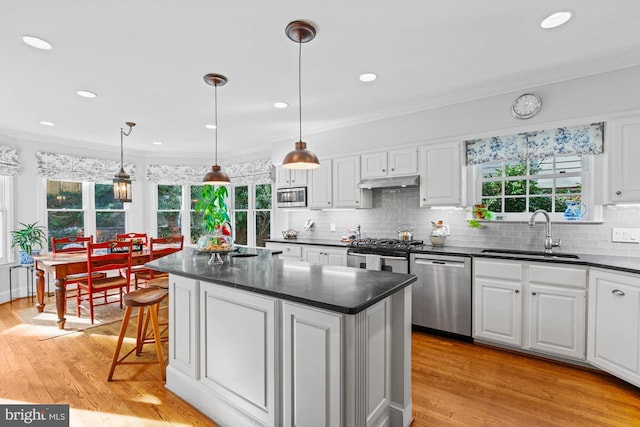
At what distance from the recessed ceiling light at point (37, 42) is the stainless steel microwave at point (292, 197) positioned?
3.20m

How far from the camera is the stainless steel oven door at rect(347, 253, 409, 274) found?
11.6 feet

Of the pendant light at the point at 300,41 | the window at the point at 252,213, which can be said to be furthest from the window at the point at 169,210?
the pendant light at the point at 300,41

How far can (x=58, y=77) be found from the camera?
9.59 feet

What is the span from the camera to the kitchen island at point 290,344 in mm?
1527

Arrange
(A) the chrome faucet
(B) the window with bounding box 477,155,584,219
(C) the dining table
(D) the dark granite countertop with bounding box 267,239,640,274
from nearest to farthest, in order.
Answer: (D) the dark granite countertop with bounding box 267,239,640,274
(A) the chrome faucet
(B) the window with bounding box 477,155,584,219
(C) the dining table

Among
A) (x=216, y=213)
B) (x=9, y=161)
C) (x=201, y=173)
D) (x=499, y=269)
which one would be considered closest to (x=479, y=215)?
(x=499, y=269)

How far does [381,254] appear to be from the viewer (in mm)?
3689

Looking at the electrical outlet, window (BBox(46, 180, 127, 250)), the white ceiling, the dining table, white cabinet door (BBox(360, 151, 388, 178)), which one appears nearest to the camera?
the white ceiling

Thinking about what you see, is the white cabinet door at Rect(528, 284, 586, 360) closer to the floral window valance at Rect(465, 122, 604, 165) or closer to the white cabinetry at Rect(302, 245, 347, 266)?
the floral window valance at Rect(465, 122, 604, 165)

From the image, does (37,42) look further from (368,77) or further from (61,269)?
(368,77)

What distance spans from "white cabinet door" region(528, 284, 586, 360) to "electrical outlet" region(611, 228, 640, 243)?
0.72 meters

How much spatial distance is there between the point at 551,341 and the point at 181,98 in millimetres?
4361

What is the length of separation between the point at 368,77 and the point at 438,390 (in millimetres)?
2741

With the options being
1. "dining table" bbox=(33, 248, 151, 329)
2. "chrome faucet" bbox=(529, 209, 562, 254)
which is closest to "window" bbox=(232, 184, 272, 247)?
"dining table" bbox=(33, 248, 151, 329)
